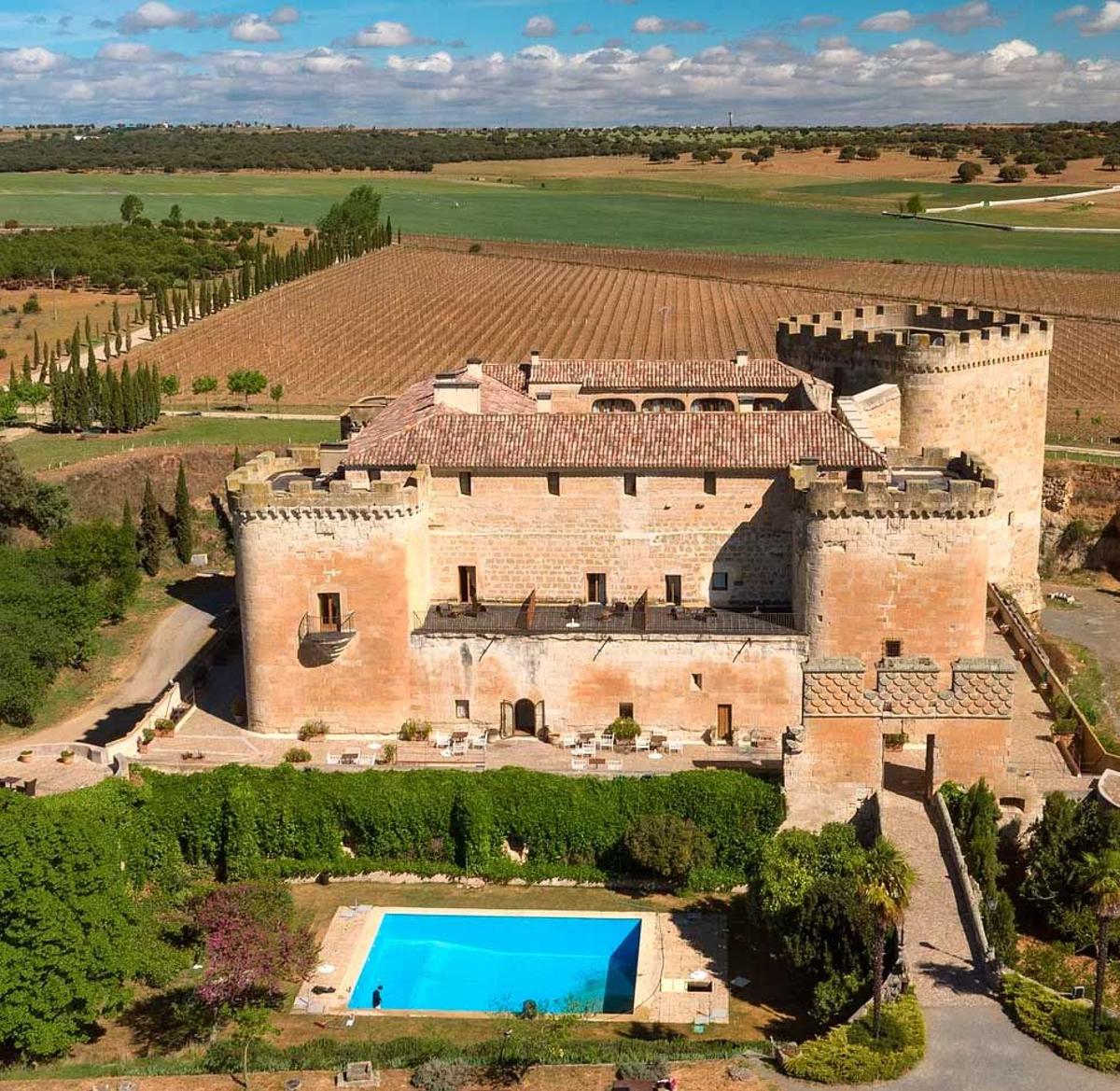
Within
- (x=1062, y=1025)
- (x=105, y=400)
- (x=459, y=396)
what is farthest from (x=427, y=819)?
(x=105, y=400)

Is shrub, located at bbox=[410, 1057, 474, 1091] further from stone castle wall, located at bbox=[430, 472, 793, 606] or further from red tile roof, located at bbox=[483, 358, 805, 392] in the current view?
red tile roof, located at bbox=[483, 358, 805, 392]

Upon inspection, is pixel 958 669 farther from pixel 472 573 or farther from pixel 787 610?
pixel 472 573

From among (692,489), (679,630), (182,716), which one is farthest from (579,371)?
(182,716)

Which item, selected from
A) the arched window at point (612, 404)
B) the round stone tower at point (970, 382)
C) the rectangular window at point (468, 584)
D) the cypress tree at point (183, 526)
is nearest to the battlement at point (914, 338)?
the round stone tower at point (970, 382)

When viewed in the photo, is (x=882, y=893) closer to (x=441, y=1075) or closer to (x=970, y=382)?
(x=441, y=1075)

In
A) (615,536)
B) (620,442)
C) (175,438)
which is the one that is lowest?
(175,438)

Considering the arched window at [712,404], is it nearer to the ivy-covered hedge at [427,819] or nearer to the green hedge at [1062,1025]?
the ivy-covered hedge at [427,819]

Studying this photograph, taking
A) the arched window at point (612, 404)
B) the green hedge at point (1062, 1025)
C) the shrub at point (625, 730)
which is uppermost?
the arched window at point (612, 404)
